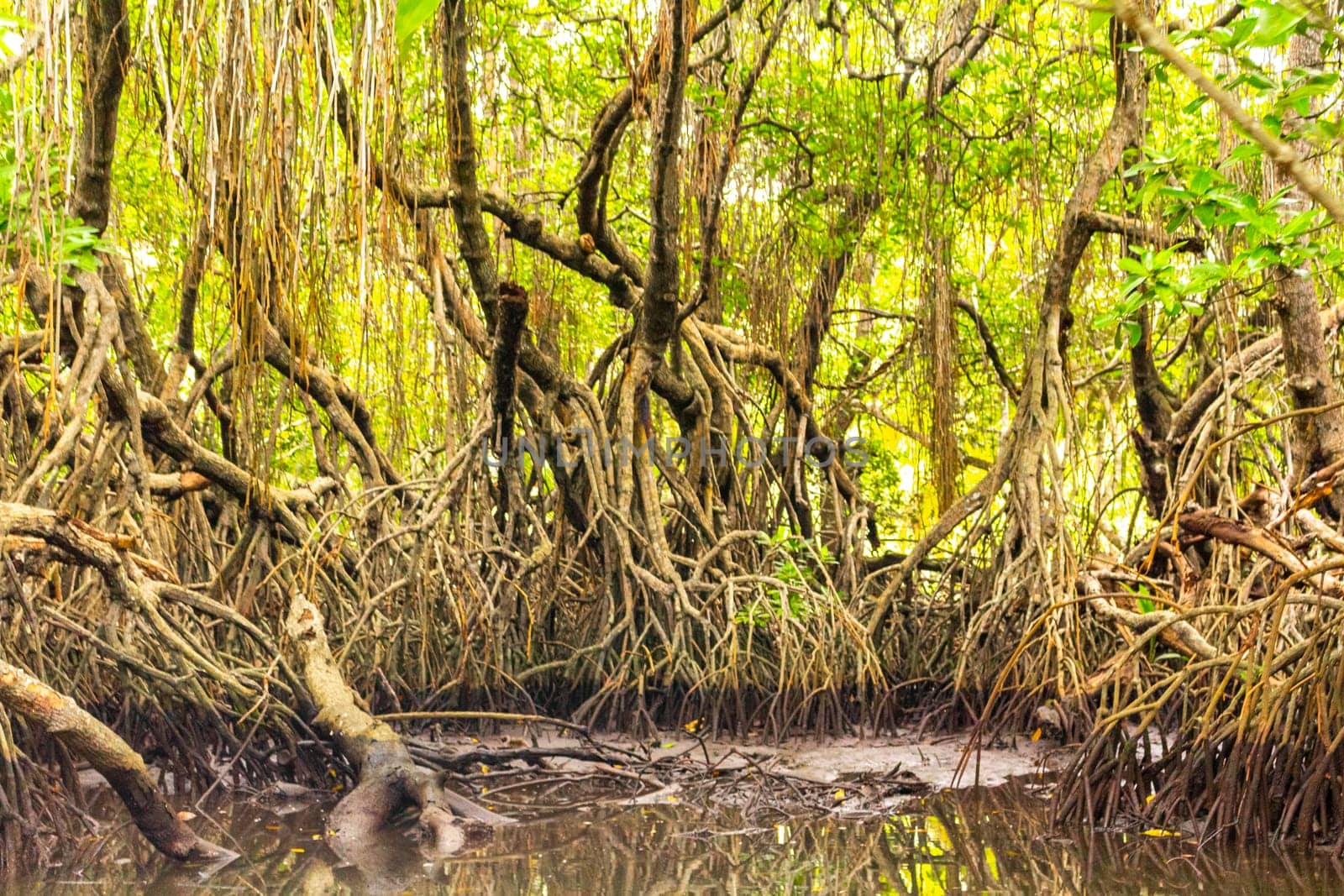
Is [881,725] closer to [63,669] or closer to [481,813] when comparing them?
[481,813]

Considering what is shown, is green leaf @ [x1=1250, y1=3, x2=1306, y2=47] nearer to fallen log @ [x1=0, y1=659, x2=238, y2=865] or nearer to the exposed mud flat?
the exposed mud flat

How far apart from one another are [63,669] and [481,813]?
4.82ft

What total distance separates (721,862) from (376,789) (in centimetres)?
111

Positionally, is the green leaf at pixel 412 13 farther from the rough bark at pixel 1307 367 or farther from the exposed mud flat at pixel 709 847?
the rough bark at pixel 1307 367

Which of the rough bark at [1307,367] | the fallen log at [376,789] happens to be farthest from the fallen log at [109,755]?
the rough bark at [1307,367]

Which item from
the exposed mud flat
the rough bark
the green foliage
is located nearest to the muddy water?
the exposed mud flat

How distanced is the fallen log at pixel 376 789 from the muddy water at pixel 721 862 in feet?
0.30

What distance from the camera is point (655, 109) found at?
551 cm

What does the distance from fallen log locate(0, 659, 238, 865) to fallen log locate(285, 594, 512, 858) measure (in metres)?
0.41

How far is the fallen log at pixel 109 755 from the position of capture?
3430 millimetres

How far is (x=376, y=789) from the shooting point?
431cm

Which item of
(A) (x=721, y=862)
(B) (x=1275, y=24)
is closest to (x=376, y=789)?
(A) (x=721, y=862)

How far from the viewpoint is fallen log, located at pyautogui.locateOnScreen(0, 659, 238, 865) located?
343 centimetres

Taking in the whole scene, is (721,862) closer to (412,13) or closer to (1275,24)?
(1275,24)
